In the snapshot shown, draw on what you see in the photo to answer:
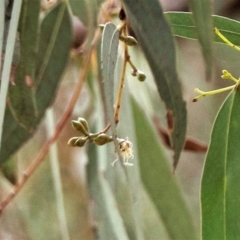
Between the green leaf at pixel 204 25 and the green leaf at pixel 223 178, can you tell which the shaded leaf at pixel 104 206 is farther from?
the green leaf at pixel 204 25

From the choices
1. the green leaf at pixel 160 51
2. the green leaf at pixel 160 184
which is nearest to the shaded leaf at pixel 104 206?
the green leaf at pixel 160 184

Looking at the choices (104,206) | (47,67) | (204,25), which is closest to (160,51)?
(204,25)

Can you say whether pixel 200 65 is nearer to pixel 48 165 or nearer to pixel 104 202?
pixel 48 165

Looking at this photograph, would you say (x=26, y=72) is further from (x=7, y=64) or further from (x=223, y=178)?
(x=223, y=178)

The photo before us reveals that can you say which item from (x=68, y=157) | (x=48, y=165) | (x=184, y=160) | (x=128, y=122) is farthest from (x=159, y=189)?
(x=184, y=160)

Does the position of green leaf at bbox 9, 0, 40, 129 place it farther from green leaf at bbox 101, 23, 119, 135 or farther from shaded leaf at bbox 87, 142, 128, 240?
shaded leaf at bbox 87, 142, 128, 240
